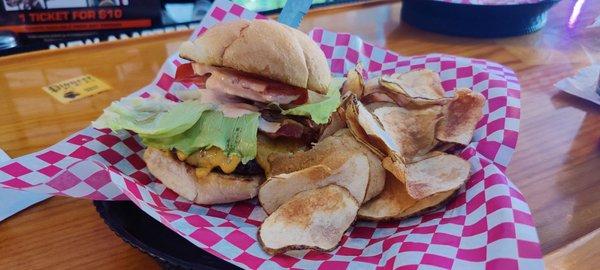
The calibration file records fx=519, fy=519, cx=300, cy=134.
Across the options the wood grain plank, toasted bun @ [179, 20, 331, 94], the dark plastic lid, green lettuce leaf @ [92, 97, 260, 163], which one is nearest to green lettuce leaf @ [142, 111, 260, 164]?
green lettuce leaf @ [92, 97, 260, 163]

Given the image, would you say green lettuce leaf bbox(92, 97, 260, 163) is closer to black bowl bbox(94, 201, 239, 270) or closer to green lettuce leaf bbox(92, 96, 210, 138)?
green lettuce leaf bbox(92, 96, 210, 138)

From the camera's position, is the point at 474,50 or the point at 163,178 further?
the point at 474,50

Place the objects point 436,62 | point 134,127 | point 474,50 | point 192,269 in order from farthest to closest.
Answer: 1. point 474,50
2. point 436,62
3. point 134,127
4. point 192,269

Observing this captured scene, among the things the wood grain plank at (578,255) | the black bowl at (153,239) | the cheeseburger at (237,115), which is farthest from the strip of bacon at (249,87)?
the wood grain plank at (578,255)

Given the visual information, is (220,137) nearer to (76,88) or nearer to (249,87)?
(249,87)

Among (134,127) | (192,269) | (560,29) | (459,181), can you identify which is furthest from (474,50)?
(192,269)

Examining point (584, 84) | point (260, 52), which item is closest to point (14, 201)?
point (260, 52)

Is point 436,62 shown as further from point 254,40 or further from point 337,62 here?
Result: point 254,40
